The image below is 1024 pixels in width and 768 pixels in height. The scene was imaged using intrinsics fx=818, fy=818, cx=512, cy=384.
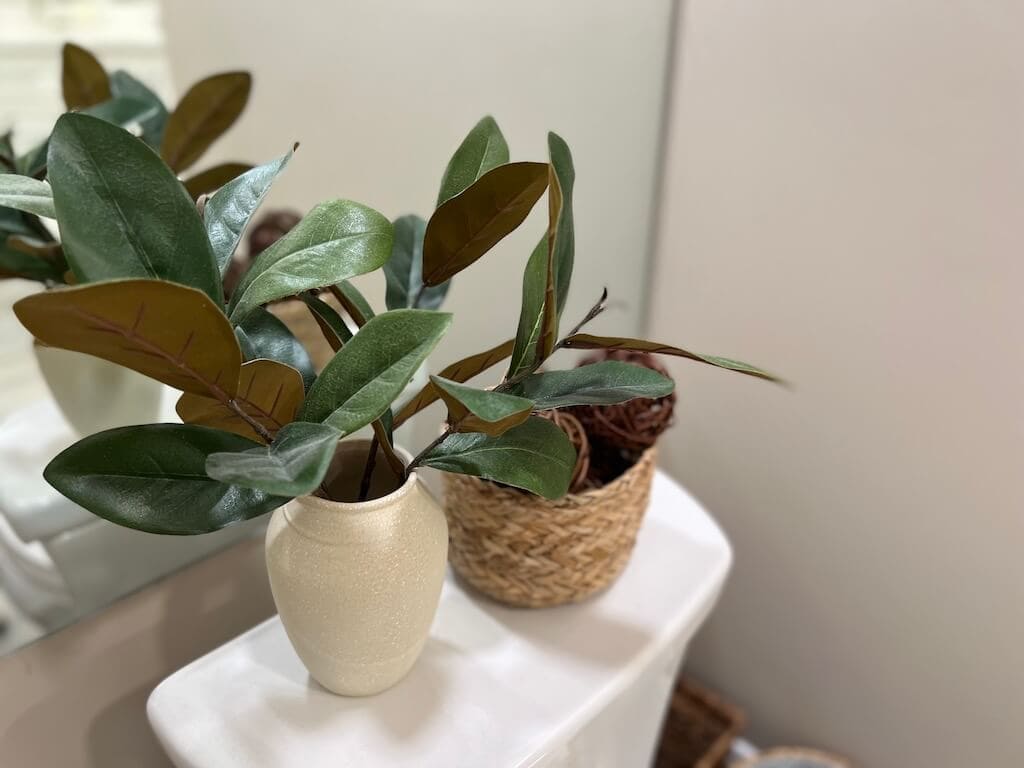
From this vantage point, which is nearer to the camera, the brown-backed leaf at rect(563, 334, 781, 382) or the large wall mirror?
the brown-backed leaf at rect(563, 334, 781, 382)

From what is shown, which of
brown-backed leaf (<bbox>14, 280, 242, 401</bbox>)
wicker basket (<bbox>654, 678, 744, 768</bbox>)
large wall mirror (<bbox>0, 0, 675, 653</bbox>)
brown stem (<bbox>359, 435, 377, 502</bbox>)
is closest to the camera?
brown-backed leaf (<bbox>14, 280, 242, 401</bbox>)

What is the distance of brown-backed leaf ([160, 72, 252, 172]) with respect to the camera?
2.10 ft

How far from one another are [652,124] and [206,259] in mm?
642

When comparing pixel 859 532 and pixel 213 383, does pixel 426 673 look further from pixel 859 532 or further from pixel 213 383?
pixel 859 532

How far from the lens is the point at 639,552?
0.70m

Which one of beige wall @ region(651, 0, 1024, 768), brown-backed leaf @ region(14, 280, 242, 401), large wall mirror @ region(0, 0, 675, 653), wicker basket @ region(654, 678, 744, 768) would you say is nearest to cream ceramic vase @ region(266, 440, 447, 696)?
brown-backed leaf @ region(14, 280, 242, 401)

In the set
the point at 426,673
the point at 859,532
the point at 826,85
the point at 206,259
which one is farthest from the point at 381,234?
the point at 859,532

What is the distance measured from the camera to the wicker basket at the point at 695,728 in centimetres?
102

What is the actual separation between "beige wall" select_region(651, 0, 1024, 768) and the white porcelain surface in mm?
242

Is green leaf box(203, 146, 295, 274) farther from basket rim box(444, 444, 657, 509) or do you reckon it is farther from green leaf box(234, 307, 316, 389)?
basket rim box(444, 444, 657, 509)

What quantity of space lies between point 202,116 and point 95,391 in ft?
0.79

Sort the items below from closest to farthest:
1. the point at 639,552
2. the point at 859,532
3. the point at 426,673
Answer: the point at 426,673, the point at 639,552, the point at 859,532

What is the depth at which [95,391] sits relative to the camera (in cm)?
68

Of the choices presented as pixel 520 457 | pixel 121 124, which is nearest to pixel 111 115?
pixel 121 124
